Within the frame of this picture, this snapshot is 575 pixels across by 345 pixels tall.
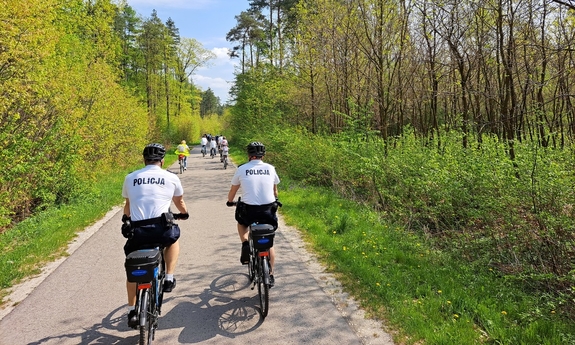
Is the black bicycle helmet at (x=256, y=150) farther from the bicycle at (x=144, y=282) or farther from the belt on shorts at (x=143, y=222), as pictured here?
the bicycle at (x=144, y=282)

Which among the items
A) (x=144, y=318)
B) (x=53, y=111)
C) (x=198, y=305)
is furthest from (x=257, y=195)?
(x=53, y=111)

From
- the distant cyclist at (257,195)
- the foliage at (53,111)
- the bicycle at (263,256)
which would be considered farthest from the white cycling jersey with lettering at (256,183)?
the foliage at (53,111)

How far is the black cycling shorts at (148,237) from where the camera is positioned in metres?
3.51

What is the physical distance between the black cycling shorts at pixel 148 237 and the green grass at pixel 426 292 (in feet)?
8.21

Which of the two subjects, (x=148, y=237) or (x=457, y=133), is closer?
(x=148, y=237)

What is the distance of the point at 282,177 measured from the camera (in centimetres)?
1522

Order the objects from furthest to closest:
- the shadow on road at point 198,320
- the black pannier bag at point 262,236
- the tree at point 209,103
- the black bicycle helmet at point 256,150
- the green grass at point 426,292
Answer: the tree at point 209,103
the black bicycle helmet at point 256,150
the black pannier bag at point 262,236
the shadow on road at point 198,320
the green grass at point 426,292

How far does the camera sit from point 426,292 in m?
4.60

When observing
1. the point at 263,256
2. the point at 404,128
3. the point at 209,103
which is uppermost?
the point at 209,103

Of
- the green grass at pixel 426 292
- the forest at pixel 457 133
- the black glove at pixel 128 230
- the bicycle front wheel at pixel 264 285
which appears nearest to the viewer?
the black glove at pixel 128 230

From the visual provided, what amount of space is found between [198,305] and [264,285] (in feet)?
3.30

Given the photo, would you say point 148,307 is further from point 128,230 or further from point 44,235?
point 44,235

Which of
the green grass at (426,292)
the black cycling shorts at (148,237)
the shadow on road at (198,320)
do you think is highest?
the black cycling shorts at (148,237)

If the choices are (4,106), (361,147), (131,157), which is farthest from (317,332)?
(131,157)
